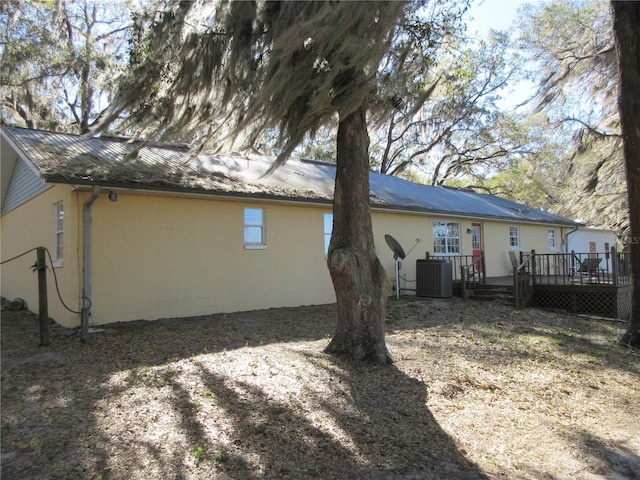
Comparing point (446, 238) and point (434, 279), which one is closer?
point (434, 279)

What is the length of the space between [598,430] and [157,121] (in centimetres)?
689

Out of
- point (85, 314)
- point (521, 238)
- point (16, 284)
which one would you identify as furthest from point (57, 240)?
point (521, 238)

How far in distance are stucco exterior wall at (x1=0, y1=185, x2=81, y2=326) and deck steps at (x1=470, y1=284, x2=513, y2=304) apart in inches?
396

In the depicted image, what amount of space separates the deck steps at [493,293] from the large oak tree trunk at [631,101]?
4.48m

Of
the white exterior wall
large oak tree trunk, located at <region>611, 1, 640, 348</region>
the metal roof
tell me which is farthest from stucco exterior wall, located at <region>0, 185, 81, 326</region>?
the white exterior wall

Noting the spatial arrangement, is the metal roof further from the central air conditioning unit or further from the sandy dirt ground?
the sandy dirt ground

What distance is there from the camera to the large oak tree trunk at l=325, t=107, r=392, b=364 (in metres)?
5.74

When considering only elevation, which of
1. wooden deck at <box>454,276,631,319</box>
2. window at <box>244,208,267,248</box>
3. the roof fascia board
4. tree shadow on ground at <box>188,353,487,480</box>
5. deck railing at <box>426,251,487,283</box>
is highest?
the roof fascia board

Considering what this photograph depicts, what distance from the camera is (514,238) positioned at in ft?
61.1

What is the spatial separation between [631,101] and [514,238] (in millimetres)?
11753

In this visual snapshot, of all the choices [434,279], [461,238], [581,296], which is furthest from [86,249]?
[461,238]

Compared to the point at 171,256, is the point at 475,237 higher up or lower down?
higher up

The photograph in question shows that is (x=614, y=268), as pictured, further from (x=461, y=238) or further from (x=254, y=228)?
(x=254, y=228)

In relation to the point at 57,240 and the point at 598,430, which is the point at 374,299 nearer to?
the point at 598,430
